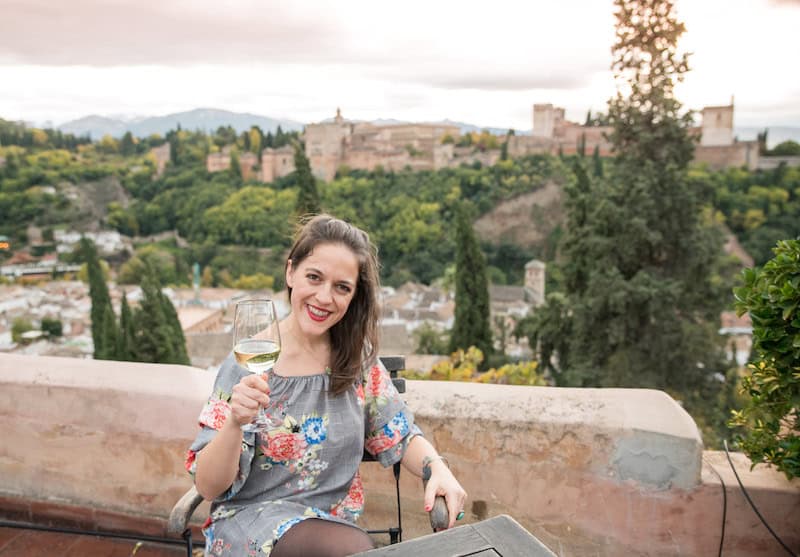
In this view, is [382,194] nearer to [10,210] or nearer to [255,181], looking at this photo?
[255,181]

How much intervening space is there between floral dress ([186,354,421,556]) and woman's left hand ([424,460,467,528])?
0.54ft

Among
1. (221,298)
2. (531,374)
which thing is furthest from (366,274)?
(221,298)

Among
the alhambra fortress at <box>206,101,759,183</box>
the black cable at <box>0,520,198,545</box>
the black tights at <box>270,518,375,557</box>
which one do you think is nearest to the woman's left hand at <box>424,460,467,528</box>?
the black tights at <box>270,518,375,557</box>

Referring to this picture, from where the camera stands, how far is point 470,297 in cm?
1609

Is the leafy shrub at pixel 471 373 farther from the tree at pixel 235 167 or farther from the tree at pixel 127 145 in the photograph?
the tree at pixel 127 145

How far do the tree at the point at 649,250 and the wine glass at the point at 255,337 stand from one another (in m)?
7.77

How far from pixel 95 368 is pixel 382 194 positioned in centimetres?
4352

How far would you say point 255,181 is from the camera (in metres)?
50.5

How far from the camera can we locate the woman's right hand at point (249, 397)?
101cm

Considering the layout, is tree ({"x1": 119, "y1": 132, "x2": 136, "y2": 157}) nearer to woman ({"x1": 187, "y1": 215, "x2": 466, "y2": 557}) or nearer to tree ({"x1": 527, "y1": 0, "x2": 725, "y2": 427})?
tree ({"x1": 527, "y1": 0, "x2": 725, "y2": 427})

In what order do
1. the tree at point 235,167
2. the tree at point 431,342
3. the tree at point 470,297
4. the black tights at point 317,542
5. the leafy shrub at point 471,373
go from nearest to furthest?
the black tights at point 317,542
the leafy shrub at point 471,373
the tree at point 470,297
the tree at point 431,342
the tree at point 235,167

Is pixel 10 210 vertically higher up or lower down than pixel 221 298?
higher up

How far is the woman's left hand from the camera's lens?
1.25 metres

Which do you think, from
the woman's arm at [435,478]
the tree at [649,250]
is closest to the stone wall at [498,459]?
the woman's arm at [435,478]
